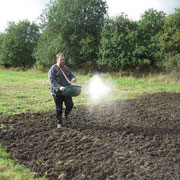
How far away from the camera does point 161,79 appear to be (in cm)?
1627

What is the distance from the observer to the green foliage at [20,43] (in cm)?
3588

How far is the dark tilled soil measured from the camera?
315cm

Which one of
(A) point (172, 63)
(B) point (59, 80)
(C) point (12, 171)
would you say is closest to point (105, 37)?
(A) point (172, 63)

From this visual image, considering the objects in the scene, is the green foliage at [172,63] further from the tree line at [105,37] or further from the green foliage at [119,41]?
the green foliage at [119,41]

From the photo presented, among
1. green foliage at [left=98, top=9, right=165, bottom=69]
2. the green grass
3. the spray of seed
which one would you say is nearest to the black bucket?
the green grass

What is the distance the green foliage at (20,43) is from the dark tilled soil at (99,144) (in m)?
32.3

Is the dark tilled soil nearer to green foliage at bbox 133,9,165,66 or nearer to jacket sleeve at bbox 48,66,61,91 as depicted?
jacket sleeve at bbox 48,66,61,91

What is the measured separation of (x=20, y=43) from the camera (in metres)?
35.7

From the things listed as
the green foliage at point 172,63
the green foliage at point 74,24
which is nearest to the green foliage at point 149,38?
the green foliage at point 172,63

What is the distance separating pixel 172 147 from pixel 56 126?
2.94 metres

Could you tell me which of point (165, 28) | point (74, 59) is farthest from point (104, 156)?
point (74, 59)

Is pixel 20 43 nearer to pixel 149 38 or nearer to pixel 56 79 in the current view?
pixel 149 38

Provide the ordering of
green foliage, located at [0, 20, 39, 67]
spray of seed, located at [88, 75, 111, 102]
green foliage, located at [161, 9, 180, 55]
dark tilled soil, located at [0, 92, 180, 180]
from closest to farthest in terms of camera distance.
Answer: dark tilled soil, located at [0, 92, 180, 180] → spray of seed, located at [88, 75, 111, 102] → green foliage, located at [161, 9, 180, 55] → green foliage, located at [0, 20, 39, 67]

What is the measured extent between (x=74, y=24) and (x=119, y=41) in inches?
302
